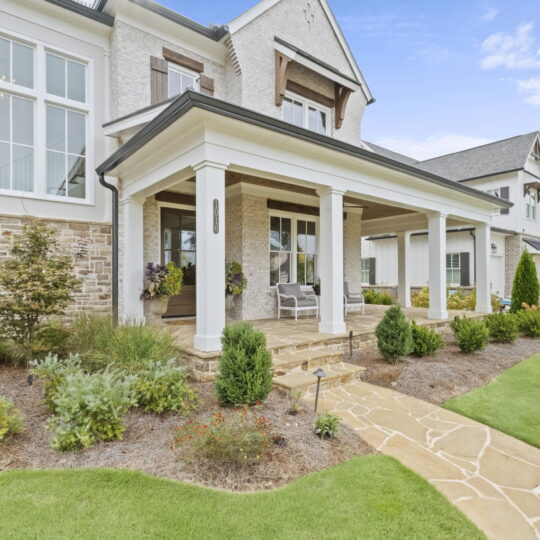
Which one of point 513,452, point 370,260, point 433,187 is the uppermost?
point 433,187

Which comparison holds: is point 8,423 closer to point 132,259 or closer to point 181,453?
point 181,453

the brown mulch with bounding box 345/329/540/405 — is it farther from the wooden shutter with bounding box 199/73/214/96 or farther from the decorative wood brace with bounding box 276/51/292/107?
the wooden shutter with bounding box 199/73/214/96

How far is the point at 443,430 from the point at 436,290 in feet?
17.4

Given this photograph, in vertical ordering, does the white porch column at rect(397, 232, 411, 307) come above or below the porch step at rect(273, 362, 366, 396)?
above

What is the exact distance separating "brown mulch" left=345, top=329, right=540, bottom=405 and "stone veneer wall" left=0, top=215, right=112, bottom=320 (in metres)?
4.79

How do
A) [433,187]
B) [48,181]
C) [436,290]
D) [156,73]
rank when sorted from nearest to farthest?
[48,181]
[156,73]
[433,187]
[436,290]

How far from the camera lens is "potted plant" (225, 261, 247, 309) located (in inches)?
293

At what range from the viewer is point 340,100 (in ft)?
31.0

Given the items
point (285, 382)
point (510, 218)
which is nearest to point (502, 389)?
point (285, 382)

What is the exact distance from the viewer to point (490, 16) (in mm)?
10062

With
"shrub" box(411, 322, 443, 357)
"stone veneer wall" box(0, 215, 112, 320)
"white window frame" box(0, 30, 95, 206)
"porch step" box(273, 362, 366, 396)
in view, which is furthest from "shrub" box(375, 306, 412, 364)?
"white window frame" box(0, 30, 95, 206)

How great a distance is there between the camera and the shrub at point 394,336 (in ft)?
17.9

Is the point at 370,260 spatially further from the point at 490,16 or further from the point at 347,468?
the point at 347,468

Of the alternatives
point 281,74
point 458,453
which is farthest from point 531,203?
point 458,453
